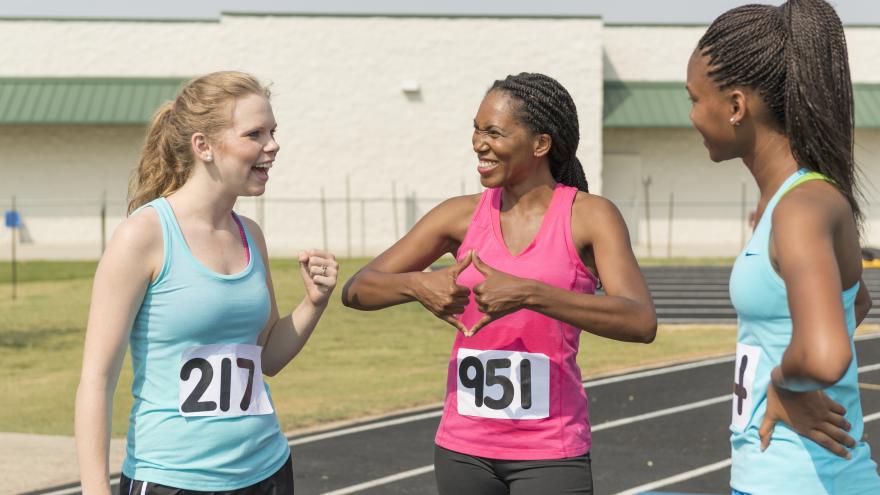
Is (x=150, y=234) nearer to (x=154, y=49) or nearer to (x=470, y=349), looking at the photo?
(x=470, y=349)

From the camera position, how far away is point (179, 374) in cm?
297

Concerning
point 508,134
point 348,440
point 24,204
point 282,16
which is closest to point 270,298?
point 508,134

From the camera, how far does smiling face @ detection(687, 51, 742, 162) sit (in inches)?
99.6

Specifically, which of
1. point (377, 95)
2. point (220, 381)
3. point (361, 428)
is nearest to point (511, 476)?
point (220, 381)

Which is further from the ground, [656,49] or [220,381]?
[656,49]

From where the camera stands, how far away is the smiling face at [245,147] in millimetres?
3105

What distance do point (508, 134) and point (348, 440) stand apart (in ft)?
17.9

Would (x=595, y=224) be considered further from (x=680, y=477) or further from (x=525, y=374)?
(x=680, y=477)

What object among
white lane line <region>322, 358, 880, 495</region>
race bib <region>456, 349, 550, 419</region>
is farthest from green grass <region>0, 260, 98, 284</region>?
race bib <region>456, 349, 550, 419</region>

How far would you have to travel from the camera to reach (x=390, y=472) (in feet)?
24.5

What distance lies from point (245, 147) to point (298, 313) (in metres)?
0.58

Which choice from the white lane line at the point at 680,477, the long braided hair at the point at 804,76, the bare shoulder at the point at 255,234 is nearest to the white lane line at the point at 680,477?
the white lane line at the point at 680,477

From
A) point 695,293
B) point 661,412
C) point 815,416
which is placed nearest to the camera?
point 815,416

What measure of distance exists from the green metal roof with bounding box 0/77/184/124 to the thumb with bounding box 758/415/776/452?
3151 cm
